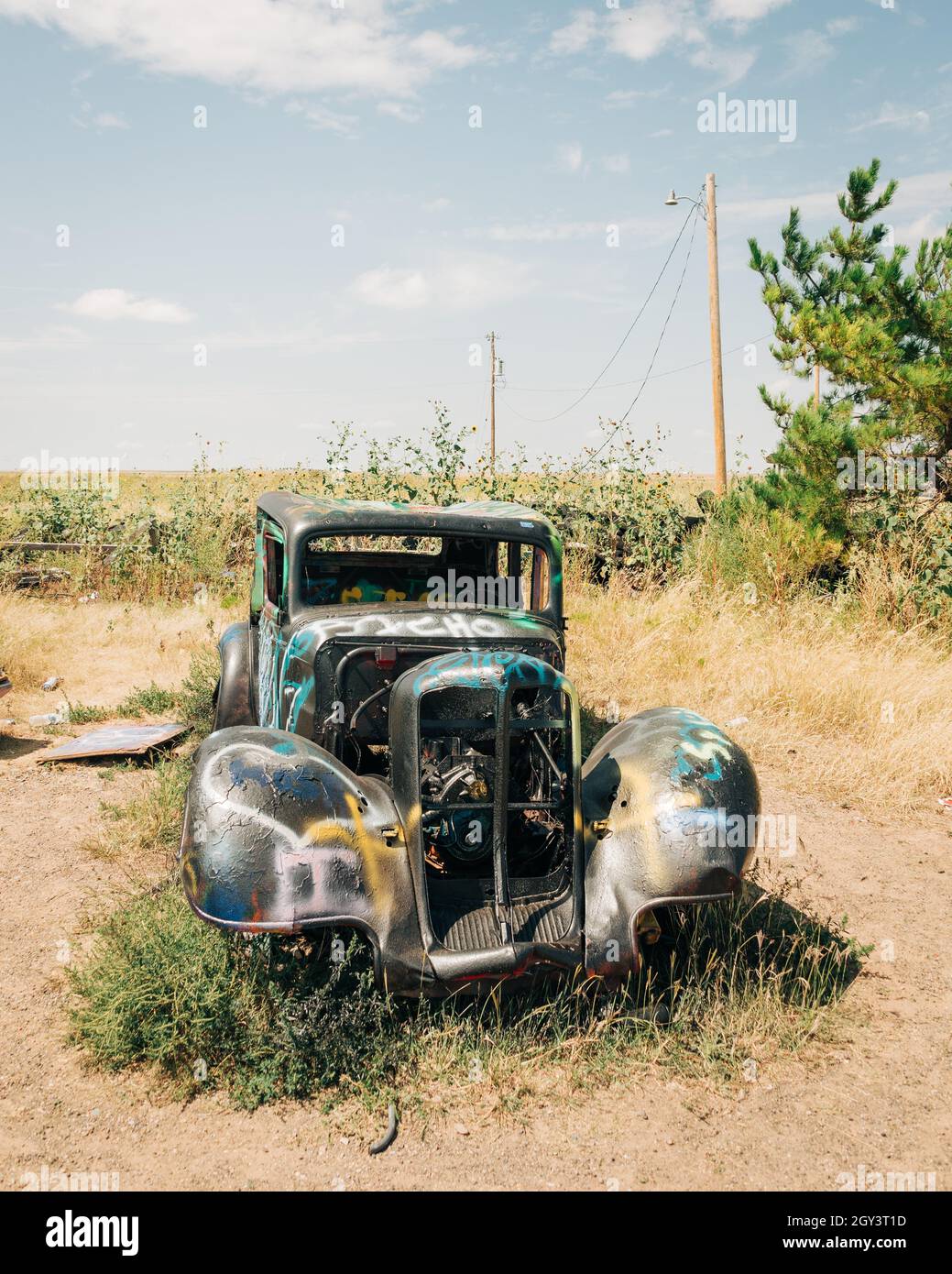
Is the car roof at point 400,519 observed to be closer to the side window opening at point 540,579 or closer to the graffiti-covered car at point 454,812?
the side window opening at point 540,579

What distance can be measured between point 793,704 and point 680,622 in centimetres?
191

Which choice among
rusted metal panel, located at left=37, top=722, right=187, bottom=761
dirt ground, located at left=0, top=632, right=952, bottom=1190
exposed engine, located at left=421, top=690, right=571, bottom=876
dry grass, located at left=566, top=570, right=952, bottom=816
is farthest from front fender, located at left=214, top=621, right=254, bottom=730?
dry grass, located at left=566, top=570, right=952, bottom=816

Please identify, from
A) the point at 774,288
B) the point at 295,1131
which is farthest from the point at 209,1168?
the point at 774,288

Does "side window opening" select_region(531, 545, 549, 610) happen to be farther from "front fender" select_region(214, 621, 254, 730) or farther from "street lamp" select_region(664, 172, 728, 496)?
"street lamp" select_region(664, 172, 728, 496)

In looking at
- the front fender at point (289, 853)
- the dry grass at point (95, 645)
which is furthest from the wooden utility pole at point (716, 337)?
the front fender at point (289, 853)

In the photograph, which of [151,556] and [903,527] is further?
[151,556]

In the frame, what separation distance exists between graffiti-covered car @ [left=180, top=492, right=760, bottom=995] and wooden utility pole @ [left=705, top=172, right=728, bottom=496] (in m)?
11.4

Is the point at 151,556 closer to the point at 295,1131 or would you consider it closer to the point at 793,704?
the point at 793,704

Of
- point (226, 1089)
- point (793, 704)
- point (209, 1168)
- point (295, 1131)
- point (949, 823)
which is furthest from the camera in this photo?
point (793, 704)

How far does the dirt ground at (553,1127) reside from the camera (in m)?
2.84

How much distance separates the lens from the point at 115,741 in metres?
6.84

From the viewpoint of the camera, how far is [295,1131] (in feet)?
9.91

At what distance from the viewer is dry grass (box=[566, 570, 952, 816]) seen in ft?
21.2

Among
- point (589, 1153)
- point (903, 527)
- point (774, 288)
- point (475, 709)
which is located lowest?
point (589, 1153)
